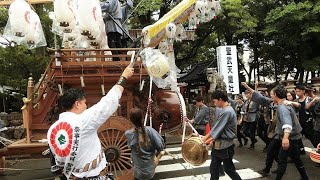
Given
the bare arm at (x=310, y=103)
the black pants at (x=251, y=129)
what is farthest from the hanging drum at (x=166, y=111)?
the bare arm at (x=310, y=103)

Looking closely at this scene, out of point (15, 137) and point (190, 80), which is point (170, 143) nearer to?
point (15, 137)

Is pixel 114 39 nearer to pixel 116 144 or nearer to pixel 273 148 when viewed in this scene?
pixel 116 144

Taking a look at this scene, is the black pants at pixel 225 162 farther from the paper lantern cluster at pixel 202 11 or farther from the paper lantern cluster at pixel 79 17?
the paper lantern cluster at pixel 202 11

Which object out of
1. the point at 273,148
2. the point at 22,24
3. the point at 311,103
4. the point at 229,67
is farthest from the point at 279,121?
the point at 229,67

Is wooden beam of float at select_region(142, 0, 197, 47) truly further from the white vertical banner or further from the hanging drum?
the white vertical banner

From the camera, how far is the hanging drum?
272 inches

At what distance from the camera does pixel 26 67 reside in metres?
12.1

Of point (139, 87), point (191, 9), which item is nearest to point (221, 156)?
point (139, 87)

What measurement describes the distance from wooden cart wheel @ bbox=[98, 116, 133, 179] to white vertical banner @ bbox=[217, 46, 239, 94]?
6093 millimetres

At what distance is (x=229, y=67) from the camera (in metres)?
11.5

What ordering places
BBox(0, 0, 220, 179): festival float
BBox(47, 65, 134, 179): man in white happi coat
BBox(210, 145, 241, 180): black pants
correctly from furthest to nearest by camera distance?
BBox(0, 0, 220, 179): festival float < BBox(210, 145, 241, 180): black pants < BBox(47, 65, 134, 179): man in white happi coat

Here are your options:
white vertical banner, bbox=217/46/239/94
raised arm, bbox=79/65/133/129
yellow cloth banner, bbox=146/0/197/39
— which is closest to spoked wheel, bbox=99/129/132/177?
yellow cloth banner, bbox=146/0/197/39

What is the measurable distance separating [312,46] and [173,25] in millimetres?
14465

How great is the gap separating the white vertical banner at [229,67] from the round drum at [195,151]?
6.40m
